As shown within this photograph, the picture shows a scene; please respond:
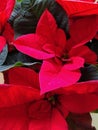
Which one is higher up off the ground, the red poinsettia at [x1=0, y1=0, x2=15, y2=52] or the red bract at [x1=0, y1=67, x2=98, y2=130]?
the red poinsettia at [x1=0, y1=0, x2=15, y2=52]

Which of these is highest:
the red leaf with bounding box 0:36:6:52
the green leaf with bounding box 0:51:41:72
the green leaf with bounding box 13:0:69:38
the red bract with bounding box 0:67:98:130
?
the green leaf with bounding box 13:0:69:38

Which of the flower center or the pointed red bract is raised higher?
the pointed red bract

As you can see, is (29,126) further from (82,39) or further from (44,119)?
(82,39)

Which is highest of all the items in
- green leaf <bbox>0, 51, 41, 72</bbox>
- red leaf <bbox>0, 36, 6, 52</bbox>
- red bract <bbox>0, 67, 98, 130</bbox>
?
red leaf <bbox>0, 36, 6, 52</bbox>

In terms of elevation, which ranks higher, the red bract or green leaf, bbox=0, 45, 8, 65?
green leaf, bbox=0, 45, 8, 65

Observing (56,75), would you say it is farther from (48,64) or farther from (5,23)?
(5,23)
